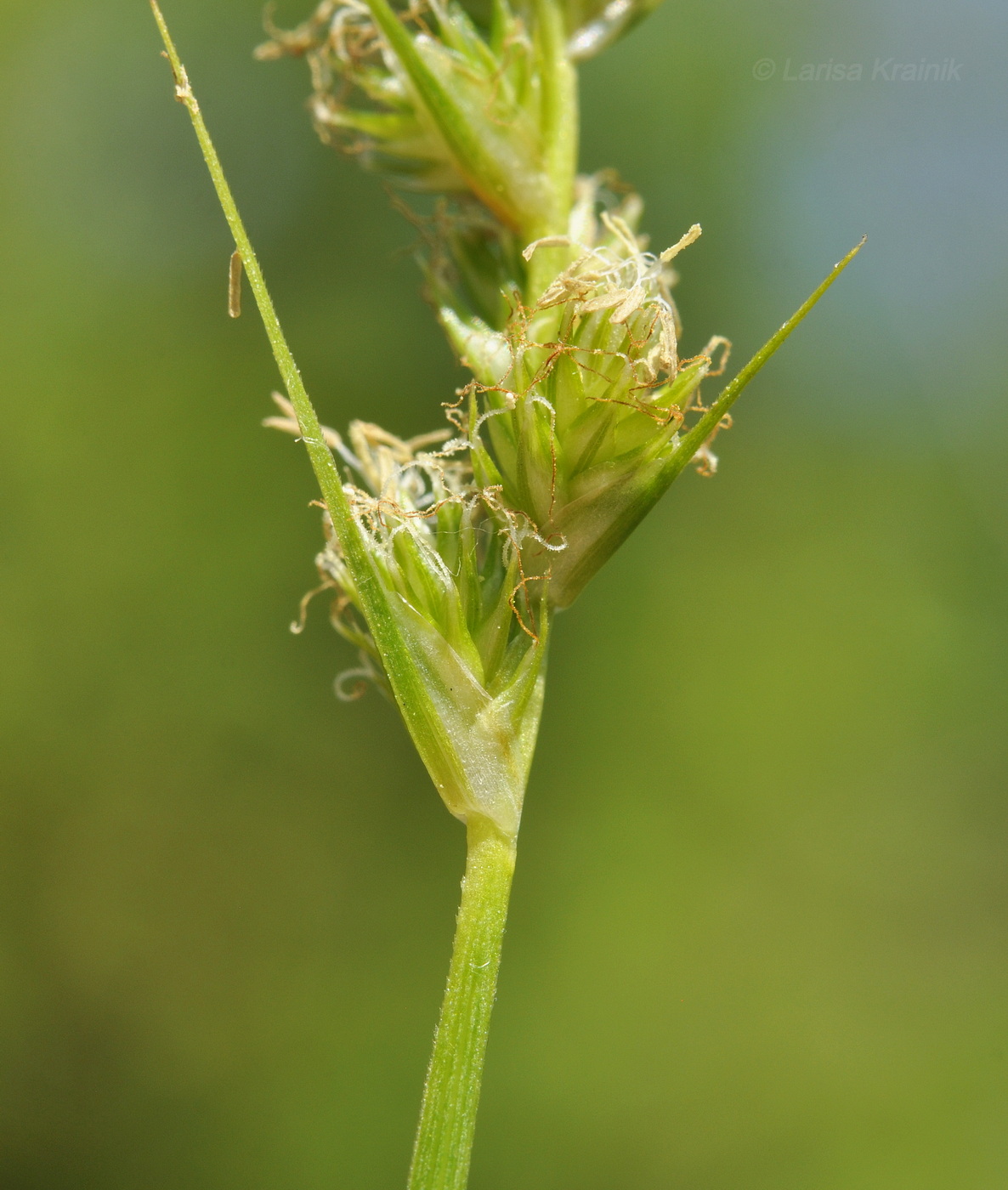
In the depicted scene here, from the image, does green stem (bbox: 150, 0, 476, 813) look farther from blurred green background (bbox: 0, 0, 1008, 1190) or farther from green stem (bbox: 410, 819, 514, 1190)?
blurred green background (bbox: 0, 0, 1008, 1190)

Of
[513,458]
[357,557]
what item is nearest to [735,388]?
[513,458]

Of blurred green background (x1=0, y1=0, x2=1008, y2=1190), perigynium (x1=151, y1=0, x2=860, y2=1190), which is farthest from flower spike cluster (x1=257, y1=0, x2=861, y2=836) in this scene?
blurred green background (x1=0, y1=0, x2=1008, y2=1190)

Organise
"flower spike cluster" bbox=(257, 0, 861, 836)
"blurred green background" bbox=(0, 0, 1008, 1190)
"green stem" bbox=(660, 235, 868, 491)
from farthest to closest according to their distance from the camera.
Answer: "blurred green background" bbox=(0, 0, 1008, 1190)
"flower spike cluster" bbox=(257, 0, 861, 836)
"green stem" bbox=(660, 235, 868, 491)

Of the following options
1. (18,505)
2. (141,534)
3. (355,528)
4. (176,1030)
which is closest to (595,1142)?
(176,1030)

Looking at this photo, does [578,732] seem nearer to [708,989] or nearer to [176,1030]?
[708,989]

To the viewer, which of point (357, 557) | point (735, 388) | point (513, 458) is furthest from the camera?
point (513, 458)

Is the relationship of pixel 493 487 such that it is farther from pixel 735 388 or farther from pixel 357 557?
pixel 735 388
